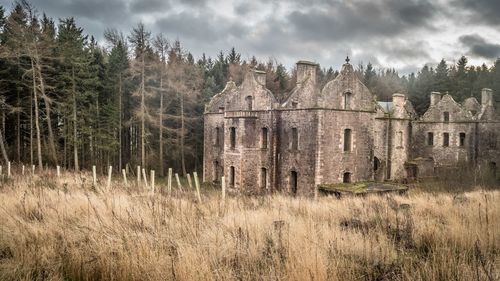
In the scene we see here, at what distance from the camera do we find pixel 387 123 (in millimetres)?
31016

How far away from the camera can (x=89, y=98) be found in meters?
35.6

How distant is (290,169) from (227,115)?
6467 mm

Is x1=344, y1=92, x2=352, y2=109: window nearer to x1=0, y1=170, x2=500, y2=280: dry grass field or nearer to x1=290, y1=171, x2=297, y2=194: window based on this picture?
x1=290, y1=171, x2=297, y2=194: window

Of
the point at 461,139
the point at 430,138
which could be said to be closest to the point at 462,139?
the point at 461,139

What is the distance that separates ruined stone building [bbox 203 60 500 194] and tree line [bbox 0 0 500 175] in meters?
2.33

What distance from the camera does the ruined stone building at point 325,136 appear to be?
76.4 ft

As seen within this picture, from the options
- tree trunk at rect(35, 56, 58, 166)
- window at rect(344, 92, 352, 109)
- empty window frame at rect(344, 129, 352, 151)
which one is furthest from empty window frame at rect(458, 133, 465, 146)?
tree trunk at rect(35, 56, 58, 166)

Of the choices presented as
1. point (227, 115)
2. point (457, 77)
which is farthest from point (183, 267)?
point (457, 77)

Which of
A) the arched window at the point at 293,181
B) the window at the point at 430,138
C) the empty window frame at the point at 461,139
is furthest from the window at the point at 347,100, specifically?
the empty window frame at the point at 461,139

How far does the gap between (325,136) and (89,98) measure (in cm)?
2386

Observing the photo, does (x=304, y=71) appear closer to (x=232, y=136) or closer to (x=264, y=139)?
(x=264, y=139)

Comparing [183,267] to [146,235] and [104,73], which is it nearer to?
[146,235]

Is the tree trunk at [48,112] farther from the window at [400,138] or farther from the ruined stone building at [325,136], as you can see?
the window at [400,138]

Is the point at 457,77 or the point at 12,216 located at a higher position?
the point at 457,77
